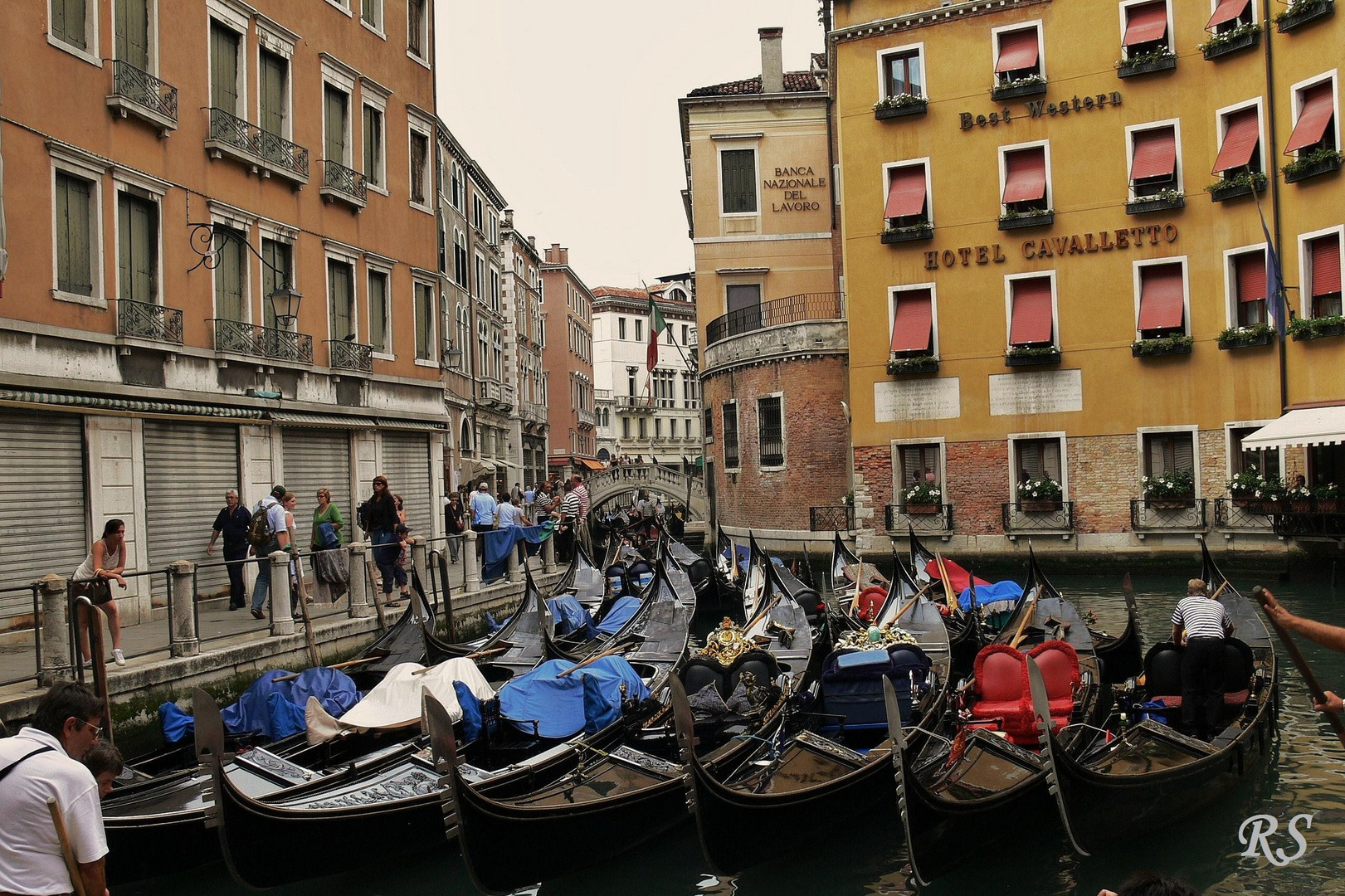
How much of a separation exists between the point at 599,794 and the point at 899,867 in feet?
5.25

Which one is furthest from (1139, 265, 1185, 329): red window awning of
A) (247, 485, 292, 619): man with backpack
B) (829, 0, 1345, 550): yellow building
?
(247, 485, 292, 619): man with backpack

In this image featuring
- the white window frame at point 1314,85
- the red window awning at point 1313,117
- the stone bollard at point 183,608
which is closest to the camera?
the stone bollard at point 183,608

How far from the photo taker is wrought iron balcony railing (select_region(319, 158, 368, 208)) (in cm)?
1292

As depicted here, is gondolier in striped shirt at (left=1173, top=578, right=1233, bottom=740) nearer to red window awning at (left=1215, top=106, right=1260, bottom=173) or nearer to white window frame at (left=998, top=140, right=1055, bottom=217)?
red window awning at (left=1215, top=106, right=1260, bottom=173)

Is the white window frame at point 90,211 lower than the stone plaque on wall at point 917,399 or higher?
higher

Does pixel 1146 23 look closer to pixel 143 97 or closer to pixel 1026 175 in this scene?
pixel 1026 175

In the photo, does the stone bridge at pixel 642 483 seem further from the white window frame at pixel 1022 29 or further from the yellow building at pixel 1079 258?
the white window frame at pixel 1022 29

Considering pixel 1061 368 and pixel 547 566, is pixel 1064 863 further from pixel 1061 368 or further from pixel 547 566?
pixel 1061 368

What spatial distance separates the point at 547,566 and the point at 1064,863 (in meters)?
10.4

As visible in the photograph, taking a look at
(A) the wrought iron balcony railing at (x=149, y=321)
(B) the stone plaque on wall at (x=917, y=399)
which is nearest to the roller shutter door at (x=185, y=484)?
(A) the wrought iron balcony railing at (x=149, y=321)

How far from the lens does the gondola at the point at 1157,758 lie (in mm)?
5461

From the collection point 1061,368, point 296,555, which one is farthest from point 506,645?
point 1061,368

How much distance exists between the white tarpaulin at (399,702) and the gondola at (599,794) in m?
0.78

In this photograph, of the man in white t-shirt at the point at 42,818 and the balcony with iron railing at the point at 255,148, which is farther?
the balcony with iron railing at the point at 255,148
